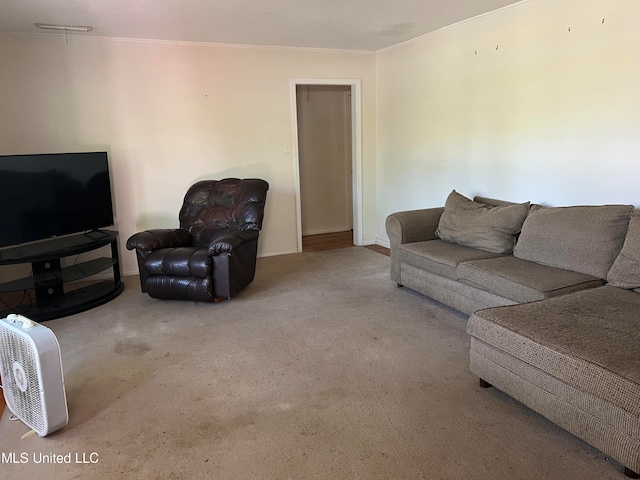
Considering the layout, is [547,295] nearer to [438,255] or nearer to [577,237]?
[577,237]

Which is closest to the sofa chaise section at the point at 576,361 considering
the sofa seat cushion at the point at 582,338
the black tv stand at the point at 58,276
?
the sofa seat cushion at the point at 582,338

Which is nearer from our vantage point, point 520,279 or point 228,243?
point 520,279

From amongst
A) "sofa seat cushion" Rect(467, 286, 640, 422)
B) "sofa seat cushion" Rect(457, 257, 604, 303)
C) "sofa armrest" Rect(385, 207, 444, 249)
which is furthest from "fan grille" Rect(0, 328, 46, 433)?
"sofa armrest" Rect(385, 207, 444, 249)

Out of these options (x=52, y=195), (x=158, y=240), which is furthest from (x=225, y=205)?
(x=52, y=195)

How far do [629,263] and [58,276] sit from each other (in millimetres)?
4166

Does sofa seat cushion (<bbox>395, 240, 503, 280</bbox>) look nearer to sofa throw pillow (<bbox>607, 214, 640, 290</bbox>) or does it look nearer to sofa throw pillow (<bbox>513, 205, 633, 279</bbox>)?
sofa throw pillow (<bbox>513, 205, 633, 279</bbox>)

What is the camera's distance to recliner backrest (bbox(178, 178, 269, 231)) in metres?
4.30

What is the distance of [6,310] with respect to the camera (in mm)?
3680

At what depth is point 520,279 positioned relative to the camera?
9.21 ft

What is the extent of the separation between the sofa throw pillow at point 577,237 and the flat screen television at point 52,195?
3.61 meters

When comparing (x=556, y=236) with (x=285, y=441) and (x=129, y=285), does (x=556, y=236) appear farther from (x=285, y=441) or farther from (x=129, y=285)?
(x=129, y=285)

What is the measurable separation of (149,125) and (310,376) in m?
3.31

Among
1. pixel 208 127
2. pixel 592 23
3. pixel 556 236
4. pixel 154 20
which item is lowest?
pixel 556 236

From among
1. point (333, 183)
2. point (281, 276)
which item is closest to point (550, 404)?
point (281, 276)
